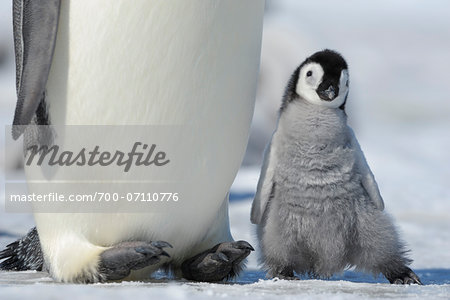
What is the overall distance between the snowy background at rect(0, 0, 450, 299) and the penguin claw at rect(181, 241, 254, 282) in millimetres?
78

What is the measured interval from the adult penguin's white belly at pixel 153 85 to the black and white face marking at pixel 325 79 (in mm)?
216

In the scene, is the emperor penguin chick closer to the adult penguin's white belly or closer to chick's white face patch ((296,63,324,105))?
chick's white face patch ((296,63,324,105))

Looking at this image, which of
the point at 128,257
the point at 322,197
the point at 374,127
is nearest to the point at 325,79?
the point at 322,197

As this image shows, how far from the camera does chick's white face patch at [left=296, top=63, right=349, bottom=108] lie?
2.53 meters

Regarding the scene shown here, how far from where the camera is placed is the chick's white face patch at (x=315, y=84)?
2.53 metres

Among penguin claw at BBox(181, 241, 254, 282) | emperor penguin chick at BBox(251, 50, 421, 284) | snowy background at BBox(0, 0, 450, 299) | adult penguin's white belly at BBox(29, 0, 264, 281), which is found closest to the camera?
snowy background at BBox(0, 0, 450, 299)

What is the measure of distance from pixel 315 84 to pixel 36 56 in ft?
2.79

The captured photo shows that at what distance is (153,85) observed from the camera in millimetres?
2236

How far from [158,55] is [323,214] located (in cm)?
70

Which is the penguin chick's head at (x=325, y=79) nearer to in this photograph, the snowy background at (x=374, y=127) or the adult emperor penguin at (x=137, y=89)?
the adult emperor penguin at (x=137, y=89)

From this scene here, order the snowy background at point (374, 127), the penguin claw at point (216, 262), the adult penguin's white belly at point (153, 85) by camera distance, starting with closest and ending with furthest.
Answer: the snowy background at point (374, 127), the adult penguin's white belly at point (153, 85), the penguin claw at point (216, 262)

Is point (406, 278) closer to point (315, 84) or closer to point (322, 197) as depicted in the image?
point (322, 197)

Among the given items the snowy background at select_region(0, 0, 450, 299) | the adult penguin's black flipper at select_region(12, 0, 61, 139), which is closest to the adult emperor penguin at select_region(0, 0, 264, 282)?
the adult penguin's black flipper at select_region(12, 0, 61, 139)

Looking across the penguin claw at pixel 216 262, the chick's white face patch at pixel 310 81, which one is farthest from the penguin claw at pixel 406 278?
the chick's white face patch at pixel 310 81
